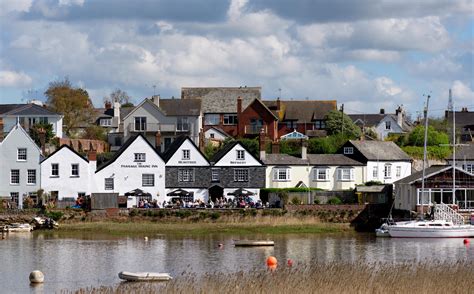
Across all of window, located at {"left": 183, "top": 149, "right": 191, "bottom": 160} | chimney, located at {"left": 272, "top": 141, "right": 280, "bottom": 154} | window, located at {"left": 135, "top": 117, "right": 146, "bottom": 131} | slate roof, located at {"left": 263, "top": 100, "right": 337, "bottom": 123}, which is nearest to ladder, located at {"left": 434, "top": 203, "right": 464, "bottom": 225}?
chimney, located at {"left": 272, "top": 141, "right": 280, "bottom": 154}

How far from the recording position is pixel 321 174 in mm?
95375

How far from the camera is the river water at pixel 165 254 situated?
5066 cm

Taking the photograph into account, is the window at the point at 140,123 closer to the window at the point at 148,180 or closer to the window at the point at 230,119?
the window at the point at 230,119

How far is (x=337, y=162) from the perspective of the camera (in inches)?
3765

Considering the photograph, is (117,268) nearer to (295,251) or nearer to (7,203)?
(295,251)

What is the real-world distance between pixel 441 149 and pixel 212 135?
2726cm

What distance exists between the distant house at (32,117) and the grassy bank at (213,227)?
114 feet

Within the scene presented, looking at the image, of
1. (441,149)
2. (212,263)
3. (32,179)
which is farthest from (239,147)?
(212,263)

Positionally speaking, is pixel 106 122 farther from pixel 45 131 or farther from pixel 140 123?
pixel 45 131

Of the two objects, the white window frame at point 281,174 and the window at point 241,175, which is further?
the white window frame at point 281,174

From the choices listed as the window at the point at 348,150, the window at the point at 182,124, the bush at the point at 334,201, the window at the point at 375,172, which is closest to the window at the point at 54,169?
the bush at the point at 334,201

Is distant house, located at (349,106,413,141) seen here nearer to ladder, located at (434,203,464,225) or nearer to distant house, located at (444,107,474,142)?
distant house, located at (444,107,474,142)

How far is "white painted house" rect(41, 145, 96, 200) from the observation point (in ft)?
294

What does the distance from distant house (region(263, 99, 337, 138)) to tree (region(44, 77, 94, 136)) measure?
24447 millimetres
